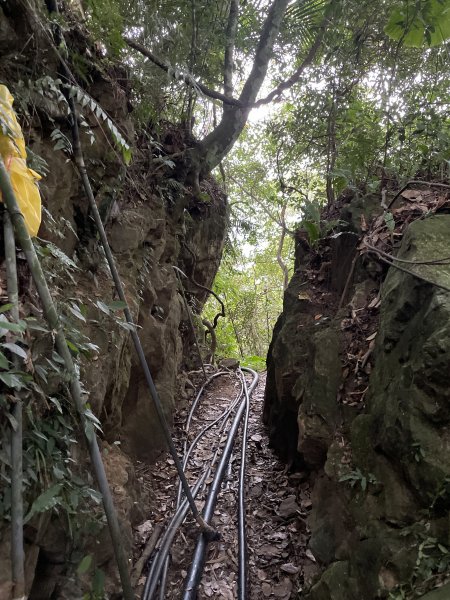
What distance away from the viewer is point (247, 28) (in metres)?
6.00

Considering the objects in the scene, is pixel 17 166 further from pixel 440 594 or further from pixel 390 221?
pixel 390 221

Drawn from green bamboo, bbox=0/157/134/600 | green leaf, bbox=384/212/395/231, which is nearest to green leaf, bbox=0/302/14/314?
green bamboo, bbox=0/157/134/600

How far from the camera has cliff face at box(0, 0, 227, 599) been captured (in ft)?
8.37

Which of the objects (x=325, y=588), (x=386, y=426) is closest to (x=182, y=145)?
(x=386, y=426)

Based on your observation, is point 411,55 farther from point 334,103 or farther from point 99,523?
point 99,523

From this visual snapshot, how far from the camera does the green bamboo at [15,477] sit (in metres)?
1.31

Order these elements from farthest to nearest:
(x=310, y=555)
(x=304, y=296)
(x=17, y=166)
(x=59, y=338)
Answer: (x=304, y=296) → (x=310, y=555) → (x=17, y=166) → (x=59, y=338)

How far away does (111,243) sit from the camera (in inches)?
161

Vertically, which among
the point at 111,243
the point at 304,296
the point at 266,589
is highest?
the point at 304,296

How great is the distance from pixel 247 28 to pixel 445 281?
5.57 m

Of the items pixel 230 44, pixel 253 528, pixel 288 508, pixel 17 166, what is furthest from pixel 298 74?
pixel 253 528

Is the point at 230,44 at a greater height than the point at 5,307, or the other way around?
the point at 230,44

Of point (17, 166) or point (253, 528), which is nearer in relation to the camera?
point (17, 166)

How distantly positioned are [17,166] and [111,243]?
2.13 metres
